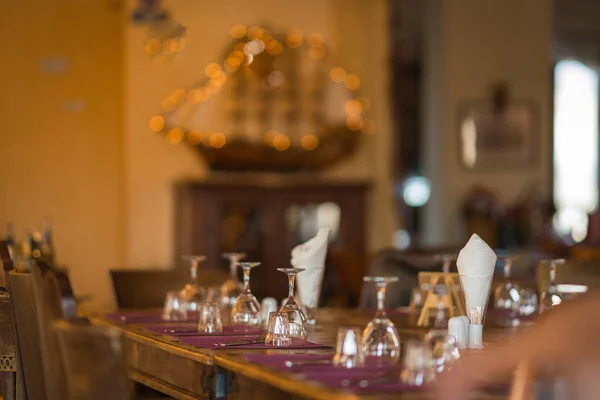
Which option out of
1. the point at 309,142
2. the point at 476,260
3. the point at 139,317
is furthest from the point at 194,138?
the point at 476,260

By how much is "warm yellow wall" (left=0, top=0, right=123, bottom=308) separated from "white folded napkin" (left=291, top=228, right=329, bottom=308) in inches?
219

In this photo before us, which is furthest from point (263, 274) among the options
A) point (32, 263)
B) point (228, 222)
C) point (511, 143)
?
point (32, 263)

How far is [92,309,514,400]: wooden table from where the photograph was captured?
7.81 feet

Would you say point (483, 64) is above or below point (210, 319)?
above

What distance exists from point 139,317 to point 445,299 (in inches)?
44.4

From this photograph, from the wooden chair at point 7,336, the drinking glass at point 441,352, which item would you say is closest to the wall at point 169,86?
the wooden chair at point 7,336

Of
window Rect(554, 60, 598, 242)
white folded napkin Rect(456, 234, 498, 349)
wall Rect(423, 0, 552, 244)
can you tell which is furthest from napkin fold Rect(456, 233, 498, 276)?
window Rect(554, 60, 598, 242)

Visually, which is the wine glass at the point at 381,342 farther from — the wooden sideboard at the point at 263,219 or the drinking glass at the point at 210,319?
the wooden sideboard at the point at 263,219

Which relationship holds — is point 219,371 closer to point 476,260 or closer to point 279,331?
point 279,331

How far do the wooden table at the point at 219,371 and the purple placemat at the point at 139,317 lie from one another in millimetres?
68

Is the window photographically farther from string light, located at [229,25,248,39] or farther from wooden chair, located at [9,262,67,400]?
wooden chair, located at [9,262,67,400]

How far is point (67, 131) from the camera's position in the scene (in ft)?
30.2

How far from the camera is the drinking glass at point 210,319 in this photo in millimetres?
3438

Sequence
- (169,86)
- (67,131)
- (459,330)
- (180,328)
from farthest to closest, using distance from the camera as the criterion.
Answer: (67,131), (169,86), (180,328), (459,330)
